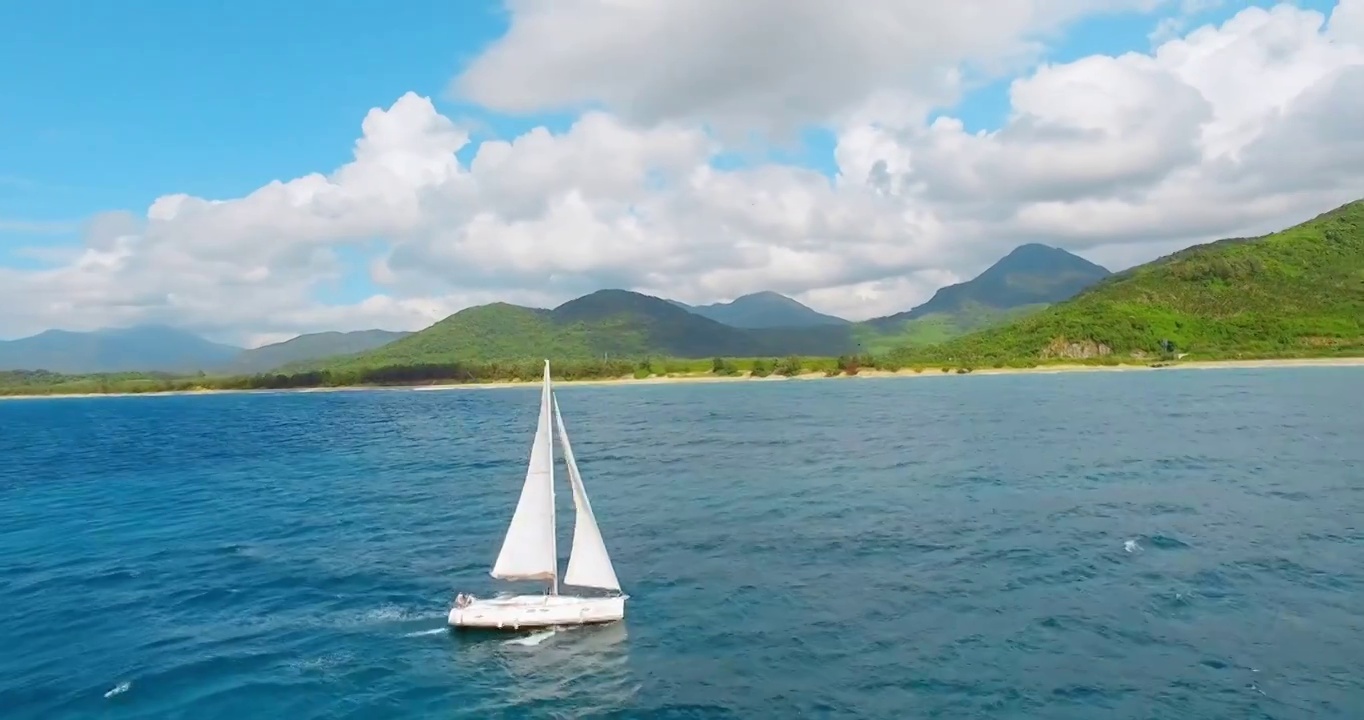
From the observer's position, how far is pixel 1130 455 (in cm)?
8306

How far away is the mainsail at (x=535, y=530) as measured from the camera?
126ft

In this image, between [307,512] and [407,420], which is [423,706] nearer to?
[307,512]

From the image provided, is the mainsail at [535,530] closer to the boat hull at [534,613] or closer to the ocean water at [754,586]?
the boat hull at [534,613]

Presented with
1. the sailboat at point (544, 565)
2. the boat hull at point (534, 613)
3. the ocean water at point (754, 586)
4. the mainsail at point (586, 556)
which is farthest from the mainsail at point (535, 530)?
the ocean water at point (754, 586)

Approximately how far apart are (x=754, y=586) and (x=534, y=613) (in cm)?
1197

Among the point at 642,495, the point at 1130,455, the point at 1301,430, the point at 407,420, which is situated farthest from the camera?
the point at 407,420

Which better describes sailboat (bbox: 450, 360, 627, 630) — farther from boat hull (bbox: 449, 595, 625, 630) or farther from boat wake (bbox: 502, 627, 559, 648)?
boat wake (bbox: 502, 627, 559, 648)

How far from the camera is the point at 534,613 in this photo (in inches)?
1479

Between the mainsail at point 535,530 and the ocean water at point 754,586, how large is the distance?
3.34 meters

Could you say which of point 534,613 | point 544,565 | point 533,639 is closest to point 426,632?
point 534,613

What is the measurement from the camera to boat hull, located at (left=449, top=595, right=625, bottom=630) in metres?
37.4

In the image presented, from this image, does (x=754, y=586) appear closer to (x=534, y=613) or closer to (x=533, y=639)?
(x=534, y=613)

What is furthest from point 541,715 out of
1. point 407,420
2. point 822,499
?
point 407,420

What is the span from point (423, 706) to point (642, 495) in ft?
129
